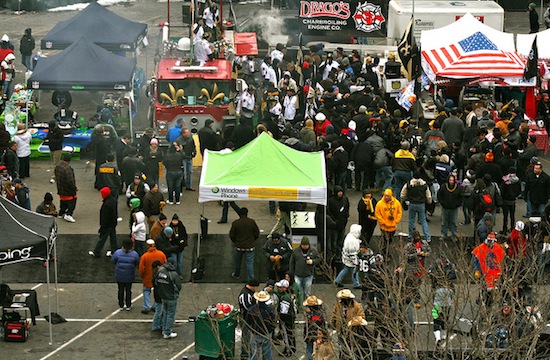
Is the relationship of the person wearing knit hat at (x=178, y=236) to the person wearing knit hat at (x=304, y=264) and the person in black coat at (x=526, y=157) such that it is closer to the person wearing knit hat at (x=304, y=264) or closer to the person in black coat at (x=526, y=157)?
the person wearing knit hat at (x=304, y=264)

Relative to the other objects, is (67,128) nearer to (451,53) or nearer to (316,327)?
(451,53)

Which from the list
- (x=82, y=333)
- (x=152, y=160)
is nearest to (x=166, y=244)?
(x=82, y=333)

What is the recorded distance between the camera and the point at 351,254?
69.9 ft

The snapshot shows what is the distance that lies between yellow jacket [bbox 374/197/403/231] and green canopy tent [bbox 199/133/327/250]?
53.0 inches

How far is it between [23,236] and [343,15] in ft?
63.9

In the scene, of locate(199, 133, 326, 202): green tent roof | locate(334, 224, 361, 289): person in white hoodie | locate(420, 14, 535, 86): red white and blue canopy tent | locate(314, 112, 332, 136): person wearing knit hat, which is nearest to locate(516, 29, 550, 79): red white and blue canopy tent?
locate(420, 14, 535, 86): red white and blue canopy tent

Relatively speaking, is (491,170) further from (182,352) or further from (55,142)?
(55,142)

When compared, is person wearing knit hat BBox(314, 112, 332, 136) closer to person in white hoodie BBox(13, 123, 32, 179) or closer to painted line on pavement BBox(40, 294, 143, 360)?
person in white hoodie BBox(13, 123, 32, 179)

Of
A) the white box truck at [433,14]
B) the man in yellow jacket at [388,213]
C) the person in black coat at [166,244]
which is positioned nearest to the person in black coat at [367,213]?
the man in yellow jacket at [388,213]

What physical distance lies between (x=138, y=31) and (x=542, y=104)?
10750mm

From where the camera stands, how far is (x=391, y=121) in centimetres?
2755

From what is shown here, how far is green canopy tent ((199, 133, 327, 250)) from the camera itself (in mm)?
21406

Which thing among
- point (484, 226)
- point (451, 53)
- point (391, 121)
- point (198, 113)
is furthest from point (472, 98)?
point (484, 226)

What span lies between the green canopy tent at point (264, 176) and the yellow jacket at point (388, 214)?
135 centimetres
